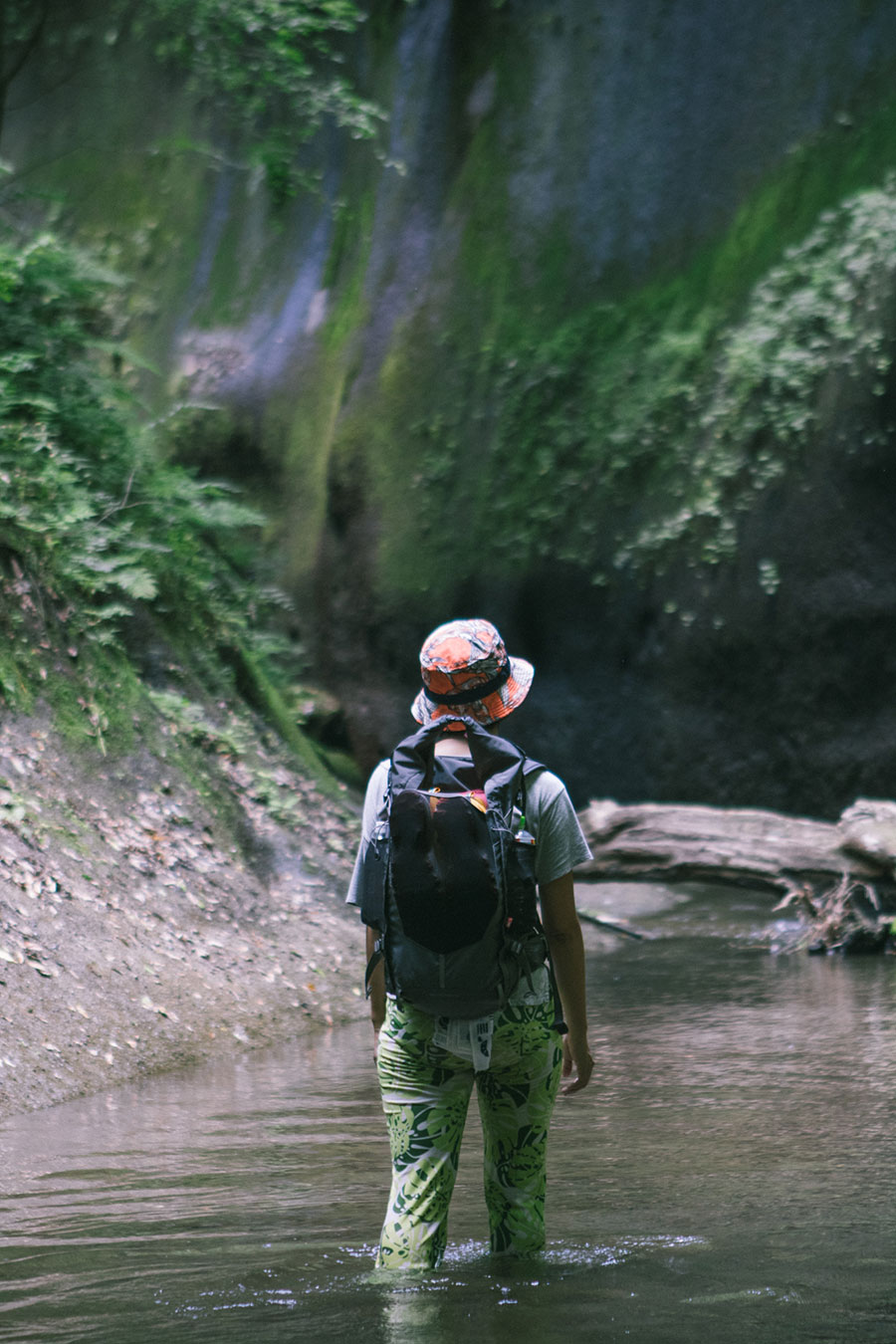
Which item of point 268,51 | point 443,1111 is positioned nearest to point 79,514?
point 268,51

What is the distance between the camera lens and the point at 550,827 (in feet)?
12.3

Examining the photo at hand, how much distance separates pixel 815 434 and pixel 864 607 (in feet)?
6.39

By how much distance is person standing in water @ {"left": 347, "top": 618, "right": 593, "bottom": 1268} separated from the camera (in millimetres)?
3689

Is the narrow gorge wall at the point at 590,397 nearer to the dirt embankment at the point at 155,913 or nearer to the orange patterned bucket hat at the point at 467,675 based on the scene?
the dirt embankment at the point at 155,913

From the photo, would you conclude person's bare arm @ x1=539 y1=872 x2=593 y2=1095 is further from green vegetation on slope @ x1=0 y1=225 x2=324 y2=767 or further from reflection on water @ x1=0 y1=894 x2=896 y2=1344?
green vegetation on slope @ x1=0 y1=225 x2=324 y2=767

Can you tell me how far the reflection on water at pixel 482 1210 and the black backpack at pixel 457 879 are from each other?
0.82 m

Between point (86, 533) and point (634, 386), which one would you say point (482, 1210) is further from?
point (634, 386)

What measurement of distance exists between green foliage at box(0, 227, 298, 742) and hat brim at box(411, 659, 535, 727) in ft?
21.4

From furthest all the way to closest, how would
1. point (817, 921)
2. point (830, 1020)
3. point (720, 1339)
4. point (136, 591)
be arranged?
point (817, 921), point (136, 591), point (830, 1020), point (720, 1339)

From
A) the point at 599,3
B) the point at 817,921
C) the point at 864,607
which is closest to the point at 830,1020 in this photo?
the point at 817,921

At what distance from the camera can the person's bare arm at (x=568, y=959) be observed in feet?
12.4

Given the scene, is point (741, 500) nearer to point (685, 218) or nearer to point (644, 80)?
point (685, 218)

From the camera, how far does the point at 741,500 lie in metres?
15.8

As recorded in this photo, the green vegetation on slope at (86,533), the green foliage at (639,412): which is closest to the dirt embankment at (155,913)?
the green vegetation on slope at (86,533)
